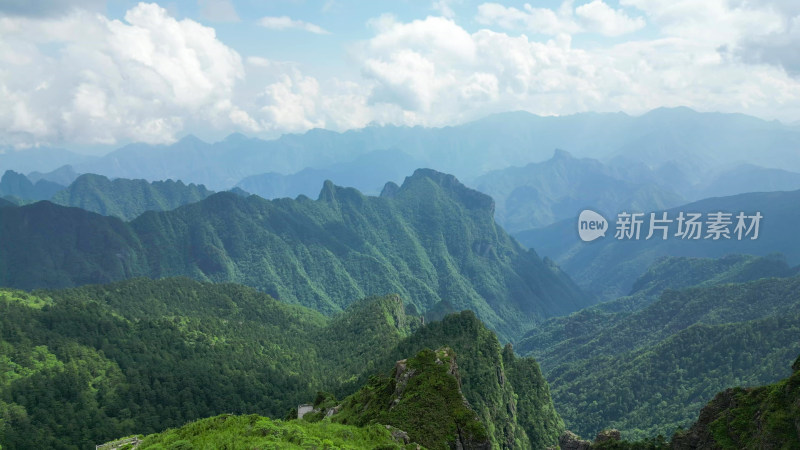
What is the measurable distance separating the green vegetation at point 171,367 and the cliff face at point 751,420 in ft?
133

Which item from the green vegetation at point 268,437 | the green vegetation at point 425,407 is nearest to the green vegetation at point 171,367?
the green vegetation at point 425,407

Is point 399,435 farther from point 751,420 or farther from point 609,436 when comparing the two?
point 609,436

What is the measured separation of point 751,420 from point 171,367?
439 feet

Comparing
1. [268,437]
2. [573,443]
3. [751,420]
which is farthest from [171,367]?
[751,420]

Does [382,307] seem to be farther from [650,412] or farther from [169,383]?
[650,412]

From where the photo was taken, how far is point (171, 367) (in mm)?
131625

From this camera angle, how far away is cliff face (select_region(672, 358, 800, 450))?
127 feet

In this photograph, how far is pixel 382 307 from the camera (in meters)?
185

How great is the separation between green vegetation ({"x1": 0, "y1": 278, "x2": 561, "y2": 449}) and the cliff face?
40638 millimetres

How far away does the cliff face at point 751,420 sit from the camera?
38625mm

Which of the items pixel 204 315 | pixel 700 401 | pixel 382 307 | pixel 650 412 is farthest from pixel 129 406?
pixel 700 401

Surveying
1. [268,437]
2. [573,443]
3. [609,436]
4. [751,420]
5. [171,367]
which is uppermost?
[268,437]

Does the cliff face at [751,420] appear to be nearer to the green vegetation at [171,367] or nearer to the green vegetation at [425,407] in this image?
the green vegetation at [425,407]

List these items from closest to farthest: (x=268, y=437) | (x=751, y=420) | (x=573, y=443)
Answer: (x=268, y=437) < (x=751, y=420) < (x=573, y=443)
